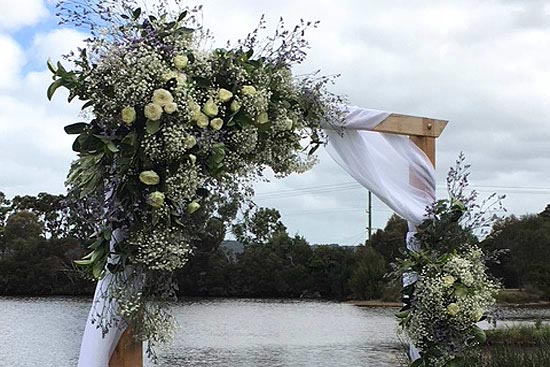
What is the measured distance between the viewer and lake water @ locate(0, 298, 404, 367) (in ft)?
40.2

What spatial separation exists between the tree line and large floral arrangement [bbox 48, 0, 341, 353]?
19.7 metres

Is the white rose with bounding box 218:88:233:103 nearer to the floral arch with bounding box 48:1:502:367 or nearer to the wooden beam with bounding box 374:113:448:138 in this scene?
the floral arch with bounding box 48:1:502:367

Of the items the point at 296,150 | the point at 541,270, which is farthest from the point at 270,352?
the point at 541,270

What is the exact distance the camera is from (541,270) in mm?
24188

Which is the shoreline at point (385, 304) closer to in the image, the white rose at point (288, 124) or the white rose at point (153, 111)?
the white rose at point (288, 124)

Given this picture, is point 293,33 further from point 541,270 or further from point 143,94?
point 541,270

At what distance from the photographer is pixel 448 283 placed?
4.61 meters

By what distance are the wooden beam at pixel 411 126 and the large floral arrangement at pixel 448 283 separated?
0.37m

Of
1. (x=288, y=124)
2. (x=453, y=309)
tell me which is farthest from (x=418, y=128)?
(x=288, y=124)

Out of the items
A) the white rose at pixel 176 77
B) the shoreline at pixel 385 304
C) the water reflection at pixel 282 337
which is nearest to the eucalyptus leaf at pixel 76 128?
the white rose at pixel 176 77

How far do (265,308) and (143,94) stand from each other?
21.0 m

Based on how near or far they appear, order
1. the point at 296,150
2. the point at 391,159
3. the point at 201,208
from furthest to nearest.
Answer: the point at 391,159 → the point at 296,150 → the point at 201,208

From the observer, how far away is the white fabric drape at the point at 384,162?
16.0 feet

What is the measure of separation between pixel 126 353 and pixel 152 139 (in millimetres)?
1220
